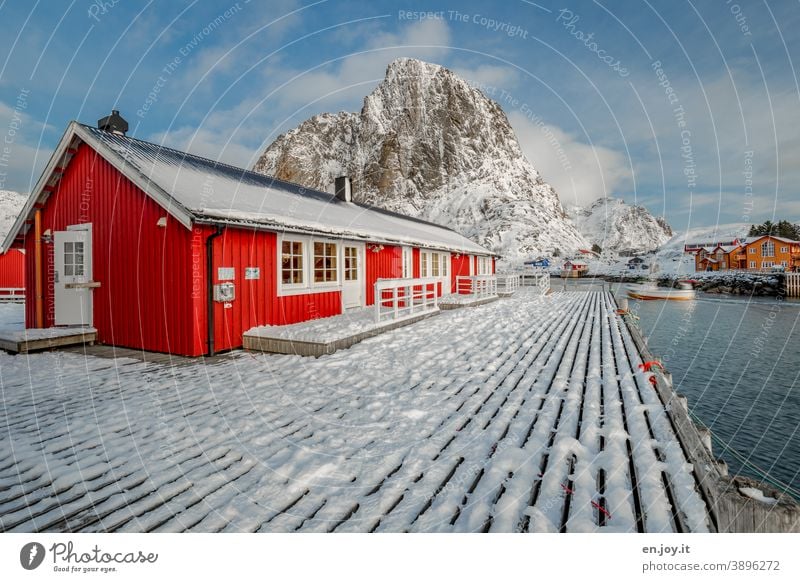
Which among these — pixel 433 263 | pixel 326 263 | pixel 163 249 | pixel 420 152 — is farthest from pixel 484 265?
pixel 420 152

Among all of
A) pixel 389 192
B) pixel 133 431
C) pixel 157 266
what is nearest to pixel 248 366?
pixel 133 431

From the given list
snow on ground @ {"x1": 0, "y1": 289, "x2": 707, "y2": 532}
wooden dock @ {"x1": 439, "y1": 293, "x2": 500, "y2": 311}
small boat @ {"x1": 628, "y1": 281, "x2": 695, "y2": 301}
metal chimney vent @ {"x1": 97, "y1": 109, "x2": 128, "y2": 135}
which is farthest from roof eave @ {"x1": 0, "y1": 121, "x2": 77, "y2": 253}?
small boat @ {"x1": 628, "y1": 281, "x2": 695, "y2": 301}

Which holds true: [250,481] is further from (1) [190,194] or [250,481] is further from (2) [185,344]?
(1) [190,194]

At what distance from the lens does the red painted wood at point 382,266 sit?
39.3 ft

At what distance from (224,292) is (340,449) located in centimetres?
488

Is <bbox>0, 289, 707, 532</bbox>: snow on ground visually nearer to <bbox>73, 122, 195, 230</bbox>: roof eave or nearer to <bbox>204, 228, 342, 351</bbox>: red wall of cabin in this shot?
<bbox>204, 228, 342, 351</bbox>: red wall of cabin

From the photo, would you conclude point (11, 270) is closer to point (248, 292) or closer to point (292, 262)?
point (292, 262)

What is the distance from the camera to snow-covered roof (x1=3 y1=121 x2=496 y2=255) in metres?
6.52

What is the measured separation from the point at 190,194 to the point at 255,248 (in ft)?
5.06

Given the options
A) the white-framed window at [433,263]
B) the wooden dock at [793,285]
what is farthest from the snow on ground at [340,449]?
the wooden dock at [793,285]

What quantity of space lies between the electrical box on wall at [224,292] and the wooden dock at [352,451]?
58.9 inches

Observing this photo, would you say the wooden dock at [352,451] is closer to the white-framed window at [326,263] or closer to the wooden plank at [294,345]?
the wooden plank at [294,345]

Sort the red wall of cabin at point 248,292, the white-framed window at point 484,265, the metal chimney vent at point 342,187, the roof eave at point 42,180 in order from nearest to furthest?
the red wall of cabin at point 248,292, the roof eave at point 42,180, the metal chimney vent at point 342,187, the white-framed window at point 484,265

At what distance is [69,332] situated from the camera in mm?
7473
